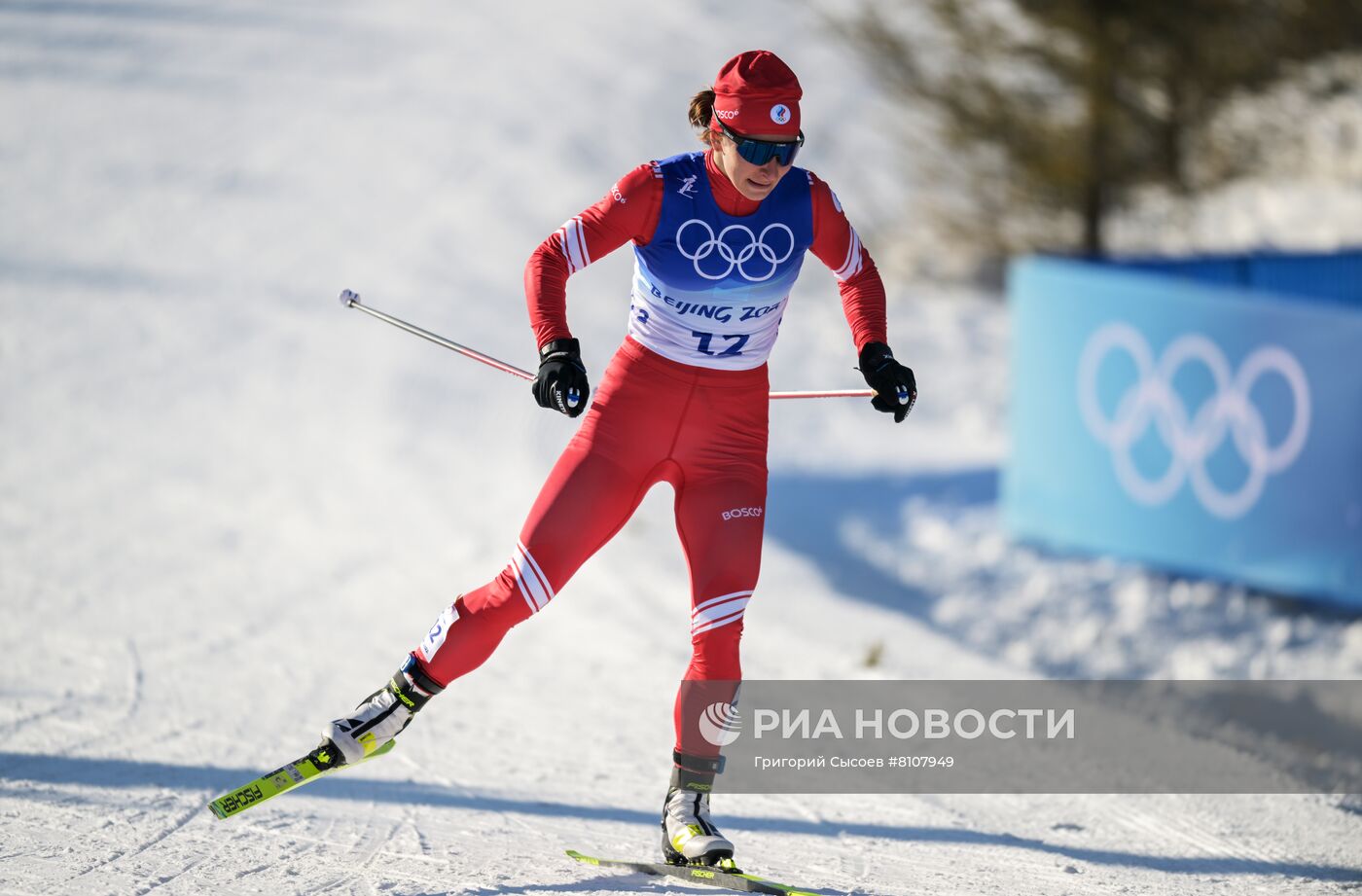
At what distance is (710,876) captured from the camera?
12.7 feet

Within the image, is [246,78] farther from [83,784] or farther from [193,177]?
[83,784]

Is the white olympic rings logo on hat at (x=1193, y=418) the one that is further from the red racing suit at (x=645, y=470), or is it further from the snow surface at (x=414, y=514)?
the red racing suit at (x=645, y=470)


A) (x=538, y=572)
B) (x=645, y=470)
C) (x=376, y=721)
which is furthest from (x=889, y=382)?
(x=376, y=721)

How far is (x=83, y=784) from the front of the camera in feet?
14.8

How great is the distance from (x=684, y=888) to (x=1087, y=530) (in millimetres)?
5767

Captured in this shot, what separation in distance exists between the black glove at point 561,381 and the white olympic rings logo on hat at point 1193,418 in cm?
534

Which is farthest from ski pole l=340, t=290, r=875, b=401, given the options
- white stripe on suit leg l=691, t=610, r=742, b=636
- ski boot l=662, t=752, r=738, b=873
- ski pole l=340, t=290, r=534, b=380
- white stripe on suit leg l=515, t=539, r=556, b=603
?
ski boot l=662, t=752, r=738, b=873

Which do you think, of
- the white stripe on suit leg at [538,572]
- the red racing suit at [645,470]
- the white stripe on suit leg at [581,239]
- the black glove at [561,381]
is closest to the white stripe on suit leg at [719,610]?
the red racing suit at [645,470]

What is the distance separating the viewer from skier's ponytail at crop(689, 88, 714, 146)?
3.97 meters

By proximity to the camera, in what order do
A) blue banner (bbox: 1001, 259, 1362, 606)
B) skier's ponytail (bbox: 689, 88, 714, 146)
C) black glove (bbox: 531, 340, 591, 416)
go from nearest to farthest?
1. black glove (bbox: 531, 340, 591, 416)
2. skier's ponytail (bbox: 689, 88, 714, 146)
3. blue banner (bbox: 1001, 259, 1362, 606)

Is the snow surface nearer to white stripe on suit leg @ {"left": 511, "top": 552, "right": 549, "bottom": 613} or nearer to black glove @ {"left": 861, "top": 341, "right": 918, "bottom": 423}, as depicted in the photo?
white stripe on suit leg @ {"left": 511, "top": 552, "right": 549, "bottom": 613}

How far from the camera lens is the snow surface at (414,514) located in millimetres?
4367

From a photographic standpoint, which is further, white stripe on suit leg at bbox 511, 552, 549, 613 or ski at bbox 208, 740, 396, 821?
ski at bbox 208, 740, 396, 821

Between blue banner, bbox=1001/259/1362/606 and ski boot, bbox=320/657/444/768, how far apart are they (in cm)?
551
